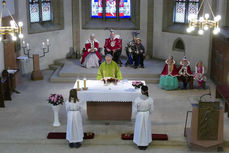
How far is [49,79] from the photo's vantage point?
1664cm

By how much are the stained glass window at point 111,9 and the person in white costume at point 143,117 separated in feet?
32.9

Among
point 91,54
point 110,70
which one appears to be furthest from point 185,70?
point 91,54

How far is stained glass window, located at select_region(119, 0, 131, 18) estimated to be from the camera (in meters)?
19.3

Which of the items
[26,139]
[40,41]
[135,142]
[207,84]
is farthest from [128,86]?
[40,41]

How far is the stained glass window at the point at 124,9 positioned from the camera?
19.3 meters

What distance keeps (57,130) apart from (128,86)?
7.80 ft

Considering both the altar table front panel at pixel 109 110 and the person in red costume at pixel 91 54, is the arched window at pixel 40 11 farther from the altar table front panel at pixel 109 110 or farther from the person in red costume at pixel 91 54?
the altar table front panel at pixel 109 110

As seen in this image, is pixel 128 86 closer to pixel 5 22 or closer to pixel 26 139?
pixel 26 139

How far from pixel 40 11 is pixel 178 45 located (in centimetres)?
646

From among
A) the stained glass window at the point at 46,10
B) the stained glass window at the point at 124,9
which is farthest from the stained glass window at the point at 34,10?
the stained glass window at the point at 124,9

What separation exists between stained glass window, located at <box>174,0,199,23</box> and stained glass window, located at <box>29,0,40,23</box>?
6.28 meters

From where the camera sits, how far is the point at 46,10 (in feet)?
61.2

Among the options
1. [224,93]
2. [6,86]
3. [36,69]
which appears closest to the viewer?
[224,93]

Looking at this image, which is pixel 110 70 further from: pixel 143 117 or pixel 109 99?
pixel 143 117
